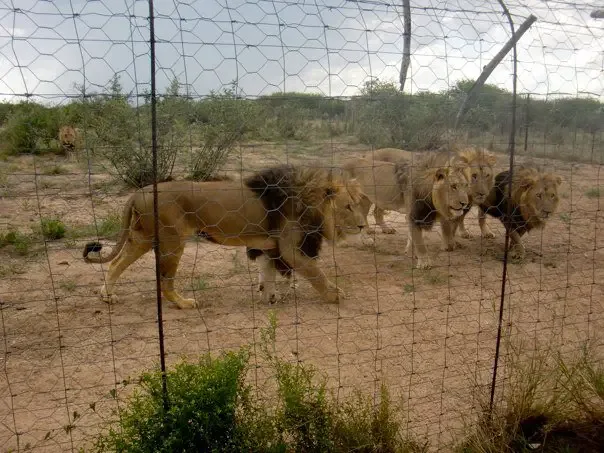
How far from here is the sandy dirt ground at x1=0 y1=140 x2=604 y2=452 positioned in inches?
154

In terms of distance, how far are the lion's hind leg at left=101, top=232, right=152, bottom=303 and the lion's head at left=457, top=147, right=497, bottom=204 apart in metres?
3.71

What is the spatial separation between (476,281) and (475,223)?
10.1ft

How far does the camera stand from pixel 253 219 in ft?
18.4

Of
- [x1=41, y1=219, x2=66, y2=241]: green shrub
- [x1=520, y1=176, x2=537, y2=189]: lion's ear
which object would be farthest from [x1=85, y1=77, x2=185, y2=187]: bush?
[x1=520, y1=176, x2=537, y2=189]: lion's ear

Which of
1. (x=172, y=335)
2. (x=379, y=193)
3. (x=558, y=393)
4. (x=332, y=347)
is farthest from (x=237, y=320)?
(x=379, y=193)

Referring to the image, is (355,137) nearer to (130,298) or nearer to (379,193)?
(379,193)

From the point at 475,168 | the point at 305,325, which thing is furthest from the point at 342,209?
the point at 475,168

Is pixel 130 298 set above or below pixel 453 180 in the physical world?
below

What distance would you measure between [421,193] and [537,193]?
1465 millimetres

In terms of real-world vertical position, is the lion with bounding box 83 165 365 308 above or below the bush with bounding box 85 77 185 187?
below

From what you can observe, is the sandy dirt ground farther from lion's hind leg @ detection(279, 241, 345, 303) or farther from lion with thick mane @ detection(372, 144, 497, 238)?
lion with thick mane @ detection(372, 144, 497, 238)

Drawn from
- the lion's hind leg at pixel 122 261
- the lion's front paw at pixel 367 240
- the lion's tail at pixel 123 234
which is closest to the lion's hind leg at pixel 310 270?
the lion's hind leg at pixel 122 261

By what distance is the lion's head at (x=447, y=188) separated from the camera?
670cm

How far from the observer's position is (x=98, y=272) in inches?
263
